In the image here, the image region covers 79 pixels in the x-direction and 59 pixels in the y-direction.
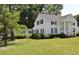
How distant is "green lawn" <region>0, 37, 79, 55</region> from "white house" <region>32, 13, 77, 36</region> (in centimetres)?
19

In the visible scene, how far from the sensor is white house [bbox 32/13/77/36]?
10336mm

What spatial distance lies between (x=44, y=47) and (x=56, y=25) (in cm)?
54

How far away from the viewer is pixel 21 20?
10320 millimetres

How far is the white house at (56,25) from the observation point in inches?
407

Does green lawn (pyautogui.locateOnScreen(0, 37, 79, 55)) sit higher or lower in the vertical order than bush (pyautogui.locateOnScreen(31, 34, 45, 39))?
lower

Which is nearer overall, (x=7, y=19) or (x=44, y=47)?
(x=44, y=47)

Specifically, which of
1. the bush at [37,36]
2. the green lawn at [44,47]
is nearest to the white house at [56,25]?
the bush at [37,36]

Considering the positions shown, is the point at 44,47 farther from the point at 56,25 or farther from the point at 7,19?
the point at 7,19

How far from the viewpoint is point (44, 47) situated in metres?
10.2

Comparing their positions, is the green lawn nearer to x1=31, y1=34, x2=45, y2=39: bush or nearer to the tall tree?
x1=31, y1=34, x2=45, y2=39: bush

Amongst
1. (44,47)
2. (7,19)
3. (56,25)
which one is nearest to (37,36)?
(44,47)

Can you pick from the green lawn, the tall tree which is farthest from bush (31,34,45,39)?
the tall tree
